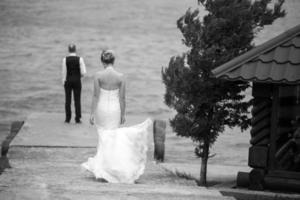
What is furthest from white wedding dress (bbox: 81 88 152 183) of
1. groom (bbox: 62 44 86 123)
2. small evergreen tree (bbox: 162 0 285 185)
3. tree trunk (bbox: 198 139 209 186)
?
groom (bbox: 62 44 86 123)

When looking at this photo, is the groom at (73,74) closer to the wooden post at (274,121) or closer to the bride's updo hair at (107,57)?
the bride's updo hair at (107,57)

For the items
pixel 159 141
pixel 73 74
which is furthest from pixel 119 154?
pixel 73 74

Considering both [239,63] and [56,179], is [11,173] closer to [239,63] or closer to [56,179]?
[56,179]

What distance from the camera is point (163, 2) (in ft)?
173

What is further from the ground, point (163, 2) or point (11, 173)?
point (163, 2)

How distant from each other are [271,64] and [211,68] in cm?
180

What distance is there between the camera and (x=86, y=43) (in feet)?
137

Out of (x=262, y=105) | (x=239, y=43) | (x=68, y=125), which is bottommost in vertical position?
(x=68, y=125)

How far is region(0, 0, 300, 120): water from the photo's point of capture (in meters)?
32.1

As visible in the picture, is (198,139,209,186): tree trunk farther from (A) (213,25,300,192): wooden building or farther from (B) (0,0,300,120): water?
(B) (0,0,300,120): water

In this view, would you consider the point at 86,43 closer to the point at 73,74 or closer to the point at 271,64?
the point at 73,74

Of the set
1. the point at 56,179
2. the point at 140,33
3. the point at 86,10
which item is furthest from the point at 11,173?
the point at 86,10

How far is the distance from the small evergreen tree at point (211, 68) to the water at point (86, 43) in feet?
49.3

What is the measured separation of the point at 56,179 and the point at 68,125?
724 cm
